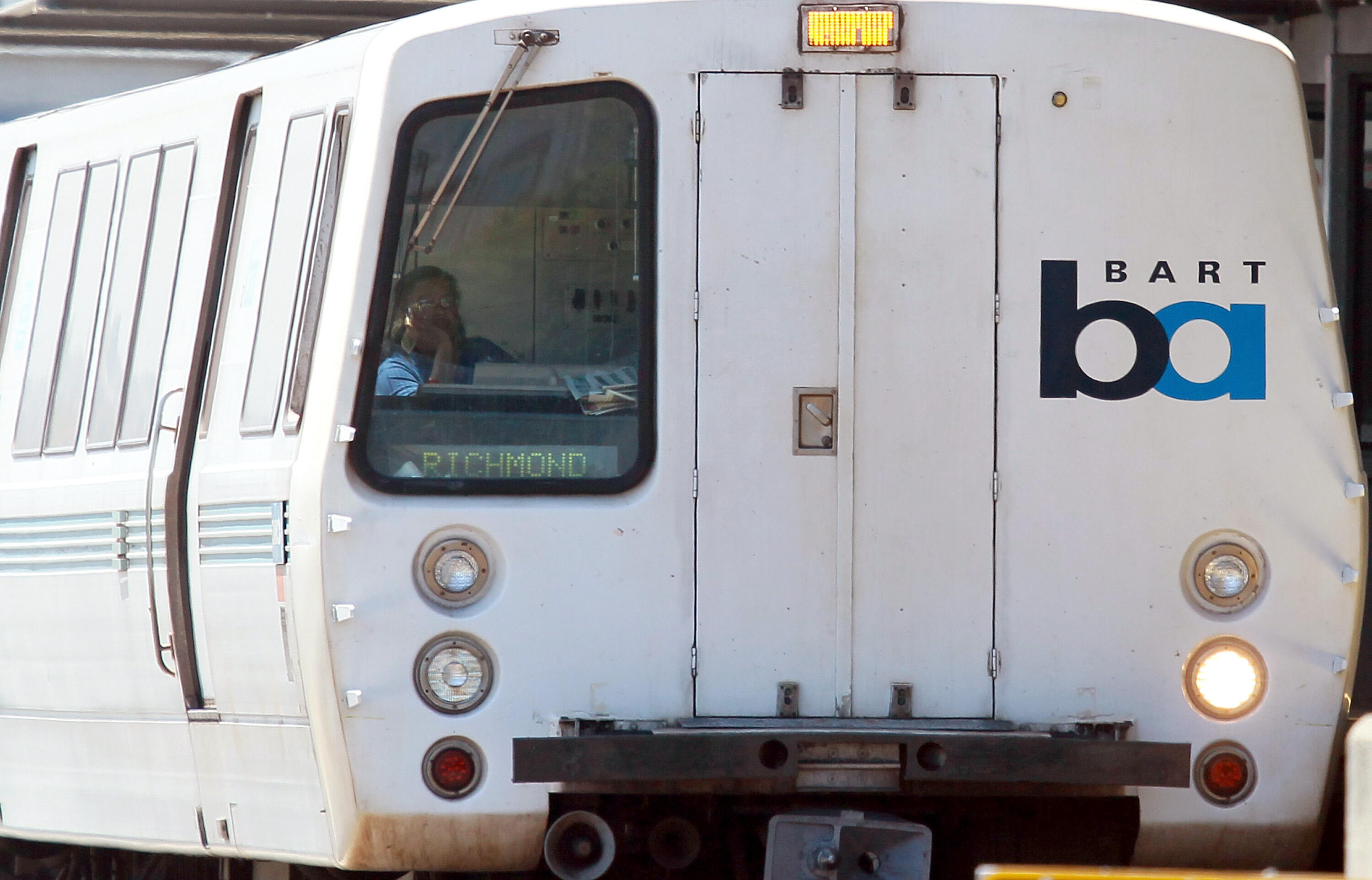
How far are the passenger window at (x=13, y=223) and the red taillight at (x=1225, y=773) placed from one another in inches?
170

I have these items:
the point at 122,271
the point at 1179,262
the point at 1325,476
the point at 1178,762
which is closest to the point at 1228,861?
the point at 1178,762

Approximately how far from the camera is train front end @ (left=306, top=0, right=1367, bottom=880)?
5109 mm

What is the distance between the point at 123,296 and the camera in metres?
6.27

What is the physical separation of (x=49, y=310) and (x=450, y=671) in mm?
2423

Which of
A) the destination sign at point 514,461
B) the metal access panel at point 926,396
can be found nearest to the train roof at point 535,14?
the metal access panel at point 926,396

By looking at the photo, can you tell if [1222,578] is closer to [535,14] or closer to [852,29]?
[852,29]

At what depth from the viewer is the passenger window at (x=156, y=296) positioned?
6.01 m

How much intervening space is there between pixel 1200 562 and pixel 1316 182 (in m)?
1.09

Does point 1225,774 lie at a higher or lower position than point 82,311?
lower

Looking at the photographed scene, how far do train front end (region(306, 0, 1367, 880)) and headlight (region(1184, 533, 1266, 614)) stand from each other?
→ 0.03ft

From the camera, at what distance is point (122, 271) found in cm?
630

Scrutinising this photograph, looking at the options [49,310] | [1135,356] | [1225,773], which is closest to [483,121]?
[1135,356]

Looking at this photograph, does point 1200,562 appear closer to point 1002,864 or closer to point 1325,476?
point 1325,476

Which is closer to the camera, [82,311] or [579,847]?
[579,847]
